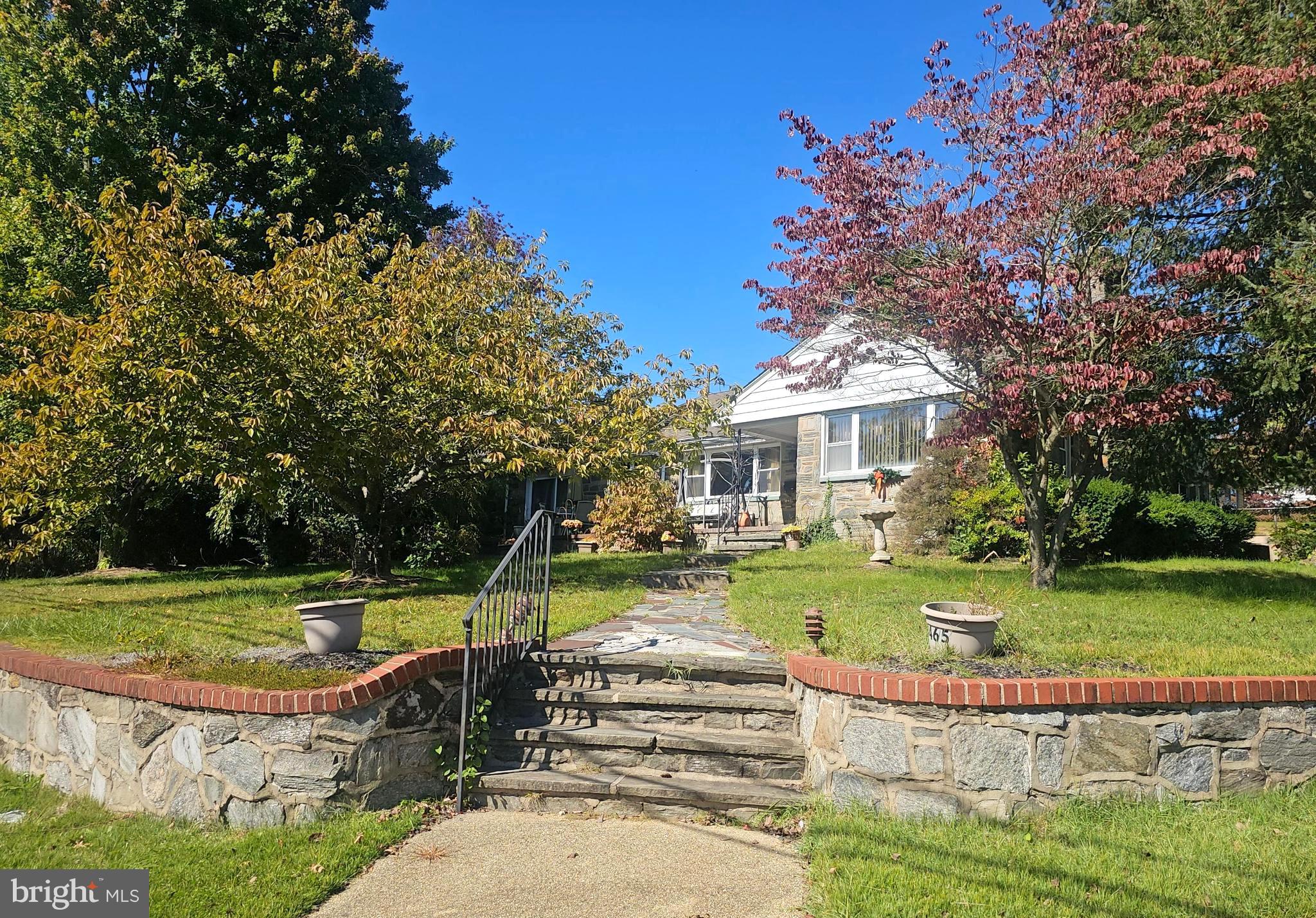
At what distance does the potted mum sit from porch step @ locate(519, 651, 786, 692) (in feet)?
34.8

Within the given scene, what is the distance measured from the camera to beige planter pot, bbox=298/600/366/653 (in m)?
4.96

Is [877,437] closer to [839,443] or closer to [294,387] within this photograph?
[839,443]

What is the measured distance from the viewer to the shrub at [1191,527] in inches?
498

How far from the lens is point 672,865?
12.4ft

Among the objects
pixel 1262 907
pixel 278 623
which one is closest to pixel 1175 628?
pixel 1262 907

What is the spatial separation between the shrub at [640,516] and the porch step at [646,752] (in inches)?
425

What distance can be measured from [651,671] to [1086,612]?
4.34 meters

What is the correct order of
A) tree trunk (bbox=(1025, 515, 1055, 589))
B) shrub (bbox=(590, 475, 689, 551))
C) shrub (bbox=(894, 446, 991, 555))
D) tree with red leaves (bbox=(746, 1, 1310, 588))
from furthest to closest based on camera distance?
1. shrub (bbox=(590, 475, 689, 551))
2. shrub (bbox=(894, 446, 991, 555))
3. tree trunk (bbox=(1025, 515, 1055, 589))
4. tree with red leaves (bbox=(746, 1, 1310, 588))

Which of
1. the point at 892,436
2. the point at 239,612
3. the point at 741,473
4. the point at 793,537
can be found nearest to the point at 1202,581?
the point at 892,436

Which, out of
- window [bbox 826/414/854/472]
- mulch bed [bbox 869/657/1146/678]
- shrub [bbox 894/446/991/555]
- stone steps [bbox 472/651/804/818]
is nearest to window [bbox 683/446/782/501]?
window [bbox 826/414/854/472]

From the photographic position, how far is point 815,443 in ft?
56.5

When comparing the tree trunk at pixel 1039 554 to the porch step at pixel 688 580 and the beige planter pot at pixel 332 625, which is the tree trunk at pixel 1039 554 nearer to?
the porch step at pixel 688 580

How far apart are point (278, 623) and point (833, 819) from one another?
529cm
